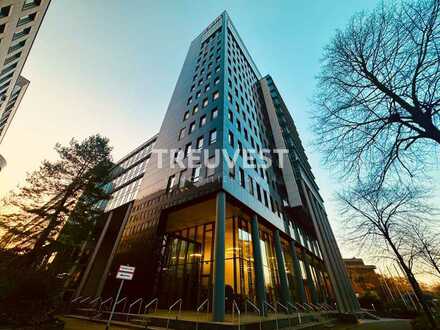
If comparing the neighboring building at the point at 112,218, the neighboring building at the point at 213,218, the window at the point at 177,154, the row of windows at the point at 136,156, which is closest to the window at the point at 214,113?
the neighboring building at the point at 213,218

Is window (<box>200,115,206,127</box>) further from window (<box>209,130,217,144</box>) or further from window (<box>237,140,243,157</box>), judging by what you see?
window (<box>237,140,243,157</box>)

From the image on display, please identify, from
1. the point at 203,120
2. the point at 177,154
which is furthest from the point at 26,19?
the point at 203,120

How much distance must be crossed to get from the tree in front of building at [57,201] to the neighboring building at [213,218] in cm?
495

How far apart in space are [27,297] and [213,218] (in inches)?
470

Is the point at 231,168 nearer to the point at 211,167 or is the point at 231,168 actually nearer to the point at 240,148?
the point at 211,167

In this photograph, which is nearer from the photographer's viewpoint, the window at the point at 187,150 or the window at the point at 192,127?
the window at the point at 187,150

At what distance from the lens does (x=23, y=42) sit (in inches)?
923

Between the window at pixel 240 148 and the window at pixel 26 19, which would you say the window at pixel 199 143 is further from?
the window at pixel 26 19

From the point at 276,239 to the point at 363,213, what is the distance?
8.35 metres

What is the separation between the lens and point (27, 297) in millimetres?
7871

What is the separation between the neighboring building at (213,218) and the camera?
14164 mm

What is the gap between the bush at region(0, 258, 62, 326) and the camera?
7.38 m

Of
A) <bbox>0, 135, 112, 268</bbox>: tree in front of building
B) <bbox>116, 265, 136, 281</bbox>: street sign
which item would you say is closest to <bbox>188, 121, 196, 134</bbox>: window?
<bbox>0, 135, 112, 268</bbox>: tree in front of building

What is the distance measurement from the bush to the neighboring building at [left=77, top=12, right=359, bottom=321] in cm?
745
